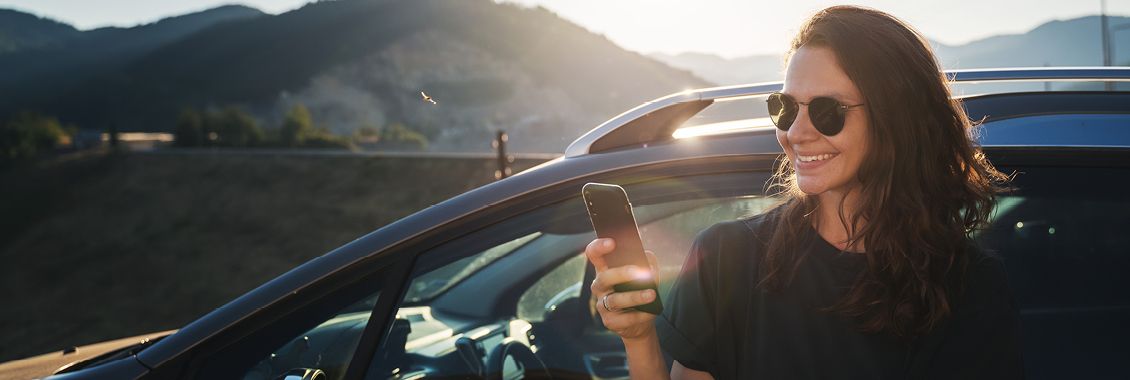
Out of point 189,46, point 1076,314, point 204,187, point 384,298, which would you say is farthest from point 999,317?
point 189,46

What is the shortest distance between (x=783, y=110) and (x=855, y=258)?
297mm

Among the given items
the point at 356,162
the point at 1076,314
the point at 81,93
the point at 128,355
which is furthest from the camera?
the point at 81,93

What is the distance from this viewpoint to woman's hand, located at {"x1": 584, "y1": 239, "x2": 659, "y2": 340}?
3.04 ft

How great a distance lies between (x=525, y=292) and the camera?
6.92ft

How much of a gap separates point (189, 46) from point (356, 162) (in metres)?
125

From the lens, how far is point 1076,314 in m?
1.39

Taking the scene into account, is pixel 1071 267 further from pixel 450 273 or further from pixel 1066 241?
pixel 450 273

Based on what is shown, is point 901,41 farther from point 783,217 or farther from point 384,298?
point 384,298

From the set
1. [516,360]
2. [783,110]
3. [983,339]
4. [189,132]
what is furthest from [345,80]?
[983,339]

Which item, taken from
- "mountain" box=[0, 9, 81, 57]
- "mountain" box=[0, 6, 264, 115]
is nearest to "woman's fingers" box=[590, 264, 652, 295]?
"mountain" box=[0, 6, 264, 115]

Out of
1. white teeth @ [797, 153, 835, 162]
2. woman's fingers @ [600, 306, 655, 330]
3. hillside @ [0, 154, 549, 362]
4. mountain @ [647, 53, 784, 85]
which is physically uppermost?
mountain @ [647, 53, 784, 85]

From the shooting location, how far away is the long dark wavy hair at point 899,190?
3.31 feet

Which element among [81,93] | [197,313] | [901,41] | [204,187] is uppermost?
[81,93]

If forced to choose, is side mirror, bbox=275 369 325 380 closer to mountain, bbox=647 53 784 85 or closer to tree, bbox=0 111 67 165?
mountain, bbox=647 53 784 85
